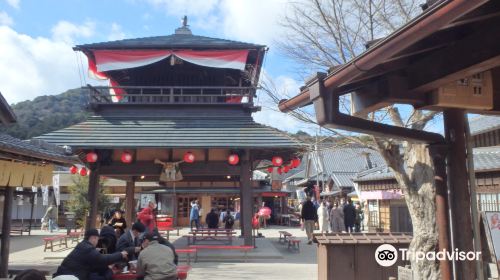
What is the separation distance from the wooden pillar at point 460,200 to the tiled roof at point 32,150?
729cm

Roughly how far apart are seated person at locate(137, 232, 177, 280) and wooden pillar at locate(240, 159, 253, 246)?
315 inches

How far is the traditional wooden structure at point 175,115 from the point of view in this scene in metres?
13.8

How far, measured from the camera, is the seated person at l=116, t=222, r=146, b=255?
7.71 metres

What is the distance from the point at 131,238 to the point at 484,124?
11902mm

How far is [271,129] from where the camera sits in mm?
14148

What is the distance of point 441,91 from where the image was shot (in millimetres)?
3893

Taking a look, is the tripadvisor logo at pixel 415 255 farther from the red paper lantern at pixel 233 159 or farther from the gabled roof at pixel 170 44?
the gabled roof at pixel 170 44

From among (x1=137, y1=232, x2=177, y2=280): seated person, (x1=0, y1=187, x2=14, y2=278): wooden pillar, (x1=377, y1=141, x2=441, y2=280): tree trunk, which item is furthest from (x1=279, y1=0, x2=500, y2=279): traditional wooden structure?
(x1=0, y1=187, x2=14, y2=278): wooden pillar

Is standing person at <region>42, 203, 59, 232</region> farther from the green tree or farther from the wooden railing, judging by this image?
the wooden railing

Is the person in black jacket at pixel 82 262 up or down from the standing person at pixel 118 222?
down

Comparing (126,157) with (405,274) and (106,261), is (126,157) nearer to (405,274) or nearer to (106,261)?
(106,261)

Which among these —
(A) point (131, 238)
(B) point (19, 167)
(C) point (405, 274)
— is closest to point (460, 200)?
(C) point (405, 274)

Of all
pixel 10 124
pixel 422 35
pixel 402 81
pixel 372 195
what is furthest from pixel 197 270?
pixel 372 195

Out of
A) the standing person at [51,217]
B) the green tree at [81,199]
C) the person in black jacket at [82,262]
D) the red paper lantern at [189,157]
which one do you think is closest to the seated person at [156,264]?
the person in black jacket at [82,262]
